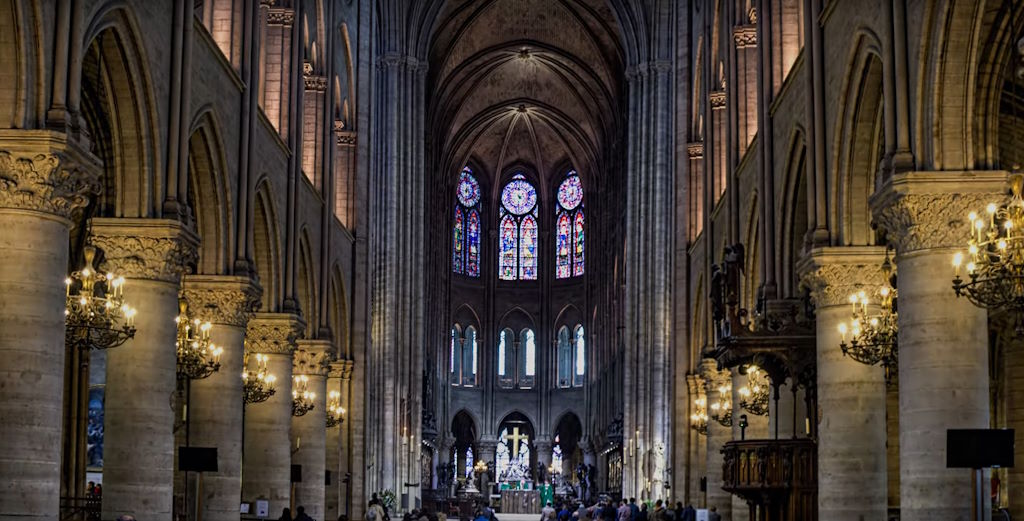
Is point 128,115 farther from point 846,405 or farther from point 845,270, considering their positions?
point 846,405

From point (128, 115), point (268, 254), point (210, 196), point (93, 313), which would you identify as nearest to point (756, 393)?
point (268, 254)

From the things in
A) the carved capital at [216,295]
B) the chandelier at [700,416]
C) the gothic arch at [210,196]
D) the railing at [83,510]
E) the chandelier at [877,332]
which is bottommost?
the railing at [83,510]

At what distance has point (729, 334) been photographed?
2323 centimetres

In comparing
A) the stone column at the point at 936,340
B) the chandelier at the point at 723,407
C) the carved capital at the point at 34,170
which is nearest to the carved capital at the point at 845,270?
the stone column at the point at 936,340

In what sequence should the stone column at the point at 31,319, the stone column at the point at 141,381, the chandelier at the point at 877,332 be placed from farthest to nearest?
the stone column at the point at 141,381 → the chandelier at the point at 877,332 → the stone column at the point at 31,319

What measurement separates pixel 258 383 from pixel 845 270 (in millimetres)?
11866

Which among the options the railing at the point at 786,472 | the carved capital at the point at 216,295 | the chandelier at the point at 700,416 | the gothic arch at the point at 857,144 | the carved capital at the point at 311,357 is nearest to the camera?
the gothic arch at the point at 857,144

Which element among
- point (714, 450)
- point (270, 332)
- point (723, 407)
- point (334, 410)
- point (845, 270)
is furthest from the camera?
point (334, 410)

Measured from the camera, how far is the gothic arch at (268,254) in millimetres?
28250

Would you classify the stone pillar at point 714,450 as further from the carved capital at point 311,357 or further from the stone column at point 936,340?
the stone column at point 936,340

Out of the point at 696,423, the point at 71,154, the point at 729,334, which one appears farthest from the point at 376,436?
the point at 71,154

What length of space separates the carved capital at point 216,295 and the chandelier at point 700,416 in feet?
50.8

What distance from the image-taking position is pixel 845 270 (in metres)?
21.0

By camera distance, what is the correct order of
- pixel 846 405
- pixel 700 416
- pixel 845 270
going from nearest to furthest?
1. pixel 846 405
2. pixel 845 270
3. pixel 700 416
